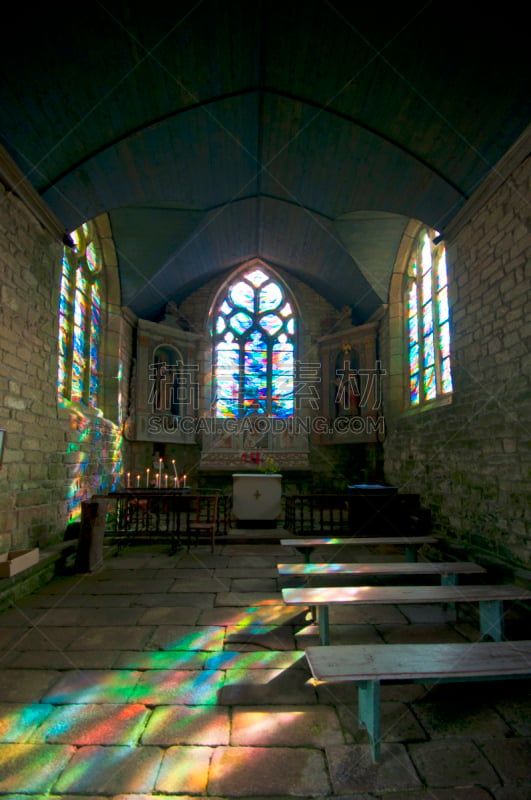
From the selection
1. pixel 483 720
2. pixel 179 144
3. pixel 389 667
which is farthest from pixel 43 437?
pixel 483 720

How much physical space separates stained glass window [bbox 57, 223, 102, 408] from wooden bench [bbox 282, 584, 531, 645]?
482 cm

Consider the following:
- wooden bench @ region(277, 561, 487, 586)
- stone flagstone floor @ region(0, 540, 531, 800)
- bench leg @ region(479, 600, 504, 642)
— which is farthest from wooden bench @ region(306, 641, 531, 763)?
wooden bench @ region(277, 561, 487, 586)

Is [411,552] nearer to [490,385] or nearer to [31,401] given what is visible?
[490,385]

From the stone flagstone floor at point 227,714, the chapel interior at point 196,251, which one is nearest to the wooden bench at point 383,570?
the stone flagstone floor at point 227,714

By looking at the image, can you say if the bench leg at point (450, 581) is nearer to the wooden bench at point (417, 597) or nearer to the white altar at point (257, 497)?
the wooden bench at point (417, 597)

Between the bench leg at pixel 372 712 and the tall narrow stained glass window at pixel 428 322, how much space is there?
4824 mm

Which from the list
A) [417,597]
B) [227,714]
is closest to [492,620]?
[417,597]

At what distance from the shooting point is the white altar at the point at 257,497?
7461mm

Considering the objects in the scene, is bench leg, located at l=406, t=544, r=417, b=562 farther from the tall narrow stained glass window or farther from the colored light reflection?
the tall narrow stained glass window

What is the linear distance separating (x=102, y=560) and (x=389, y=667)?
14.3 feet

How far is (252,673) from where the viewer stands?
271cm

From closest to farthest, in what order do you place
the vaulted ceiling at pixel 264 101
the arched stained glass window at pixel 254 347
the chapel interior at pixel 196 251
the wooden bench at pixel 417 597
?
the chapel interior at pixel 196 251
the wooden bench at pixel 417 597
the vaulted ceiling at pixel 264 101
the arched stained glass window at pixel 254 347

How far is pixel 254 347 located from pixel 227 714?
972 centimetres

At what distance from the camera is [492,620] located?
3.23 meters
